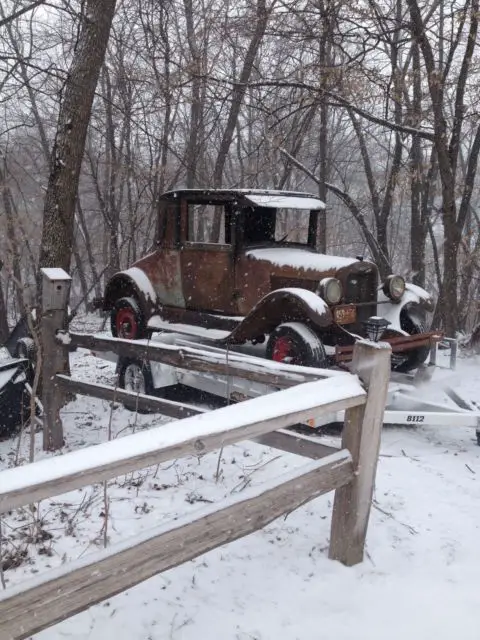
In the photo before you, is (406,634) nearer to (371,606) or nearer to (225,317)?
(371,606)

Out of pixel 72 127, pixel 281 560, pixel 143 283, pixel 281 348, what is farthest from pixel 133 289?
pixel 281 560

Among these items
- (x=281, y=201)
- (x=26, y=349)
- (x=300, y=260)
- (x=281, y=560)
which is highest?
(x=281, y=201)

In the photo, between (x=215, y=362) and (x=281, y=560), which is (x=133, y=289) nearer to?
(x=215, y=362)

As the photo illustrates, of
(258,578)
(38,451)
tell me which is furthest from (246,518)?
(38,451)

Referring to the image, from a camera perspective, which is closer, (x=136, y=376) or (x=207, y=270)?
(x=136, y=376)

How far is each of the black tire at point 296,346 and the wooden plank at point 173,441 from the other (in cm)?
255

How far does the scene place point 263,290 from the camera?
6.39m

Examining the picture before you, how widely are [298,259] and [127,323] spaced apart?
2.45m

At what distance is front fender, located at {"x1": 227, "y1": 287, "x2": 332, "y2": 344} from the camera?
5.41m

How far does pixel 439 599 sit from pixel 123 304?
17.9ft

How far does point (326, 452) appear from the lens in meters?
2.97

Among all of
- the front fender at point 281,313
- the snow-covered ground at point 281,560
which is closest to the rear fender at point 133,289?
the front fender at point 281,313

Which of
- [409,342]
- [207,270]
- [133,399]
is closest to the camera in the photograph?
[133,399]

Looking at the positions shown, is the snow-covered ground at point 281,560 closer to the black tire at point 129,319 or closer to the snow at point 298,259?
the snow at point 298,259
